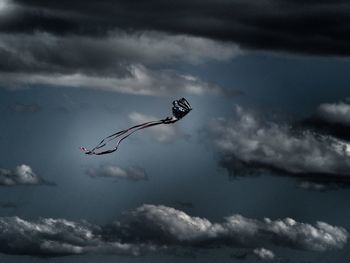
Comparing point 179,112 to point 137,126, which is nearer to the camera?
point 137,126

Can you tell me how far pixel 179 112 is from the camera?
87062mm

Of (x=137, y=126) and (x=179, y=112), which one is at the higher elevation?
(x=179, y=112)

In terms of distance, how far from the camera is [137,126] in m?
67.4

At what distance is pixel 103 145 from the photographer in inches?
2569

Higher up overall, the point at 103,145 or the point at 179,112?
the point at 179,112

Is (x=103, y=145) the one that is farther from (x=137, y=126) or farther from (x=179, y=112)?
(x=179, y=112)

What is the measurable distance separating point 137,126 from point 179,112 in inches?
837

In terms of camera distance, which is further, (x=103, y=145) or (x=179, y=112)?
(x=179, y=112)

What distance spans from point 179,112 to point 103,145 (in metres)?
26.2

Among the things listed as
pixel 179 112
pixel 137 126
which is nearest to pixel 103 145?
pixel 137 126

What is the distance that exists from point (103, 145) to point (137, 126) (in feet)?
21.9
